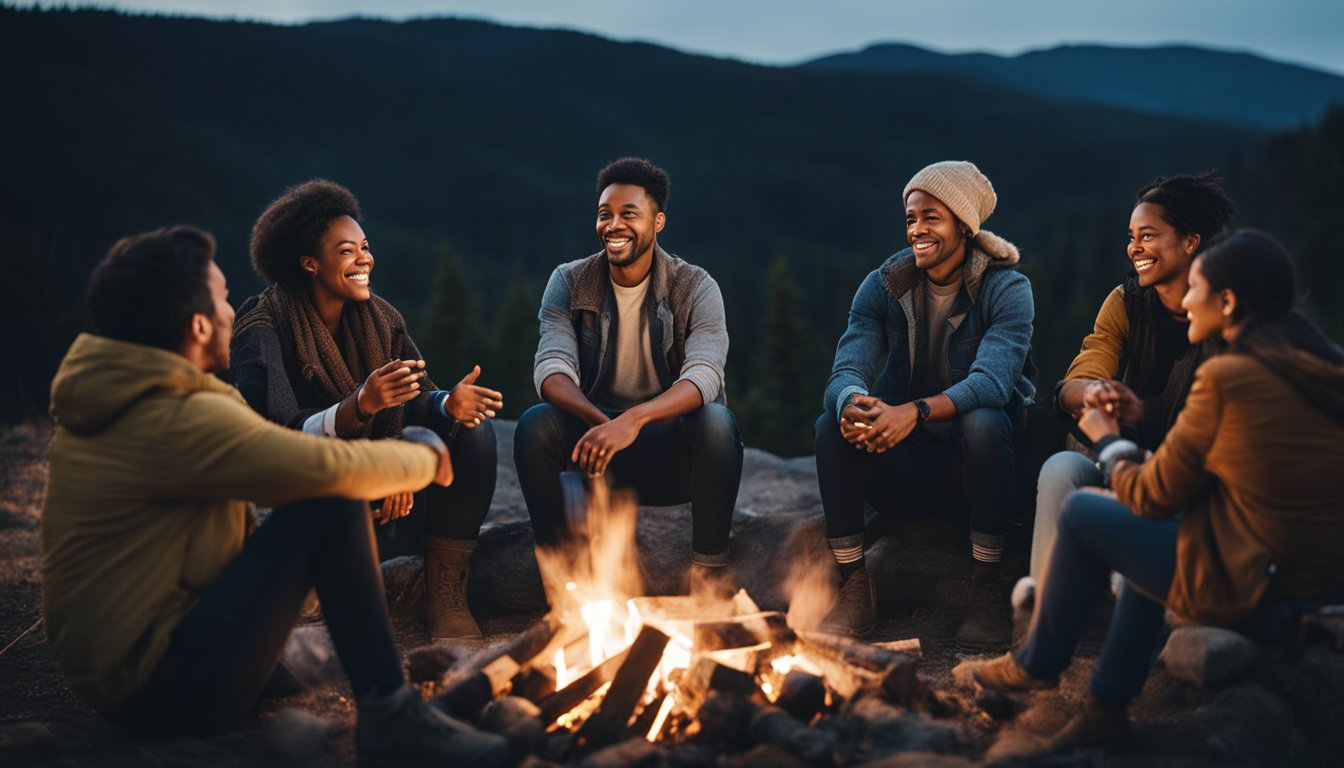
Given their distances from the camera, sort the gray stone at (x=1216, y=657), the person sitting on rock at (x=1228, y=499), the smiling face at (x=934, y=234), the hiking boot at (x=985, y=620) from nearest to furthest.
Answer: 1. the person sitting on rock at (x=1228, y=499)
2. the gray stone at (x=1216, y=657)
3. the hiking boot at (x=985, y=620)
4. the smiling face at (x=934, y=234)

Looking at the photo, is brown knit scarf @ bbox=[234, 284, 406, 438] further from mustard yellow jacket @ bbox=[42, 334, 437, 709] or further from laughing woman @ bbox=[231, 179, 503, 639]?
mustard yellow jacket @ bbox=[42, 334, 437, 709]

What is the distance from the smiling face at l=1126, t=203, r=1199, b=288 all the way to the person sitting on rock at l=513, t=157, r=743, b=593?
Answer: 6.04 ft

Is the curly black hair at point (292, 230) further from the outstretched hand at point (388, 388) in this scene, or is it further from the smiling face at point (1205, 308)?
the smiling face at point (1205, 308)

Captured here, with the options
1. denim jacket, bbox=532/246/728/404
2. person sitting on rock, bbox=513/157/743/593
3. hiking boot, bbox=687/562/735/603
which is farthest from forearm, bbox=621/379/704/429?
hiking boot, bbox=687/562/735/603

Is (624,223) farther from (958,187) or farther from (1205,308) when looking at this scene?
(1205,308)

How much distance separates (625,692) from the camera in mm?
3223

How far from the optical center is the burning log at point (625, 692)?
121 inches

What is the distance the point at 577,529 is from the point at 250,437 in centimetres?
210

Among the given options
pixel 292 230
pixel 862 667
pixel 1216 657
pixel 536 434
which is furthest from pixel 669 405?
pixel 1216 657

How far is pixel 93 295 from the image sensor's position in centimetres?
277

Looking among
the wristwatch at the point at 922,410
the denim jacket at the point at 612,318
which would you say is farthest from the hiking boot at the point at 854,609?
the denim jacket at the point at 612,318

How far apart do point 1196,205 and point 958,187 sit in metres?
0.98

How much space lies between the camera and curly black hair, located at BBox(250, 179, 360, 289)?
14.3ft

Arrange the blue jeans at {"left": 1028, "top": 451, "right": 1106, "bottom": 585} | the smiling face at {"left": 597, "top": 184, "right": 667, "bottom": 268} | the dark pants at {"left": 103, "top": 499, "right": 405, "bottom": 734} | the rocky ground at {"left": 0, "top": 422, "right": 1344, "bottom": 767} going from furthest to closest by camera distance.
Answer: the smiling face at {"left": 597, "top": 184, "right": 667, "bottom": 268}, the blue jeans at {"left": 1028, "top": 451, "right": 1106, "bottom": 585}, the rocky ground at {"left": 0, "top": 422, "right": 1344, "bottom": 767}, the dark pants at {"left": 103, "top": 499, "right": 405, "bottom": 734}
